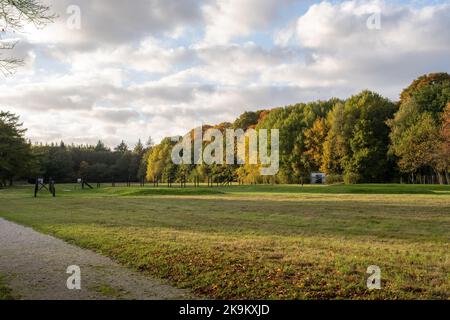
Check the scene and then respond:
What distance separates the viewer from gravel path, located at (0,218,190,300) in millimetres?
7070

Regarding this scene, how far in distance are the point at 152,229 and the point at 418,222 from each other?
32.4ft

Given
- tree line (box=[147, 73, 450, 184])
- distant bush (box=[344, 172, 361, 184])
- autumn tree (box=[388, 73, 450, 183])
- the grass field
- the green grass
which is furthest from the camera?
distant bush (box=[344, 172, 361, 184])

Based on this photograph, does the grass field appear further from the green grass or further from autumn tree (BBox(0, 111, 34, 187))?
autumn tree (BBox(0, 111, 34, 187))

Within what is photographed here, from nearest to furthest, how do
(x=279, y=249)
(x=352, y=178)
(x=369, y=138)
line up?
(x=279, y=249), (x=352, y=178), (x=369, y=138)

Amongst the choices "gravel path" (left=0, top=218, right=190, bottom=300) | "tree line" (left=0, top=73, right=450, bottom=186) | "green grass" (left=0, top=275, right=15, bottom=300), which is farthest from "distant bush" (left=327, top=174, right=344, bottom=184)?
"green grass" (left=0, top=275, right=15, bottom=300)

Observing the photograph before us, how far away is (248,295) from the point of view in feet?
23.0

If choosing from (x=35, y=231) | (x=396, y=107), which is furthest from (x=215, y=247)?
(x=396, y=107)

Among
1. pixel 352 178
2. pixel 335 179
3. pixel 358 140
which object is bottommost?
pixel 335 179

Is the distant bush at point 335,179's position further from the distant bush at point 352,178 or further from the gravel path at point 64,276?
the gravel path at point 64,276

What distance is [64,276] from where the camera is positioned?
8.30m

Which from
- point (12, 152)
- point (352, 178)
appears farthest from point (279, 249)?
point (12, 152)

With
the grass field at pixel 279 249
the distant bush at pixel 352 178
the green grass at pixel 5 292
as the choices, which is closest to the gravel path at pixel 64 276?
the green grass at pixel 5 292

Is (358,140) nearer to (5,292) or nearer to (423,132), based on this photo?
(423,132)
